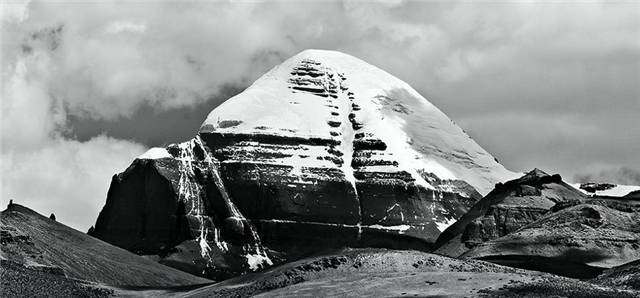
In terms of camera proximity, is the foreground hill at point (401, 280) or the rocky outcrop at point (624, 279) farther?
the rocky outcrop at point (624, 279)

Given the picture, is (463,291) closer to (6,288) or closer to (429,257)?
(429,257)

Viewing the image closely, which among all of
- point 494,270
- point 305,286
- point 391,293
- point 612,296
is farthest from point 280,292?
point 612,296

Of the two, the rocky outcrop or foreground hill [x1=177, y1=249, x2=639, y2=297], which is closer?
foreground hill [x1=177, y1=249, x2=639, y2=297]

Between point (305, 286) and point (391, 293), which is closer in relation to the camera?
point (391, 293)

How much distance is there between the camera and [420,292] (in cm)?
16838

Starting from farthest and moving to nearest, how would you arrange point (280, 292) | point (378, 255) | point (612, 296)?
point (378, 255) < point (280, 292) < point (612, 296)

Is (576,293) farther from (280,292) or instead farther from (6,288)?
(6,288)

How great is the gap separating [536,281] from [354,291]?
22835 millimetres

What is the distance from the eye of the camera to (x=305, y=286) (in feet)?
599


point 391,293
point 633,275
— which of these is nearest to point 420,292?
point 391,293

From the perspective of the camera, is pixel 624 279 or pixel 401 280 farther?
pixel 624 279

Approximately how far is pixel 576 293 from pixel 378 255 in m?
42.3

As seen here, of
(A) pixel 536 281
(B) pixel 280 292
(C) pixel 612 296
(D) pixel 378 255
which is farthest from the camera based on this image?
(D) pixel 378 255

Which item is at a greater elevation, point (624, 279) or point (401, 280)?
point (624, 279)
